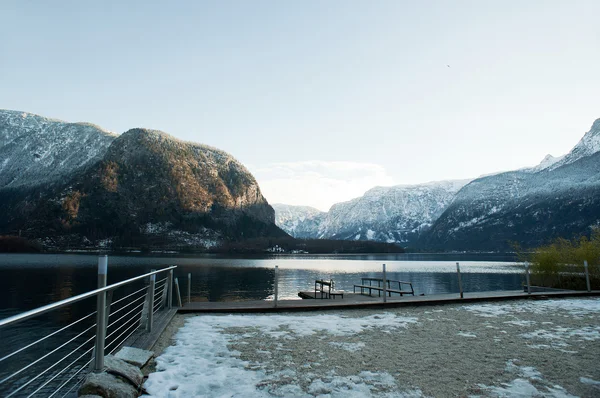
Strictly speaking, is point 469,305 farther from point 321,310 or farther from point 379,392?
point 379,392

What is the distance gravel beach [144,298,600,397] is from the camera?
5.37 metres

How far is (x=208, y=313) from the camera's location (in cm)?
1216

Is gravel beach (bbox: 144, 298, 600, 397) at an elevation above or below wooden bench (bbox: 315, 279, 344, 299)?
above

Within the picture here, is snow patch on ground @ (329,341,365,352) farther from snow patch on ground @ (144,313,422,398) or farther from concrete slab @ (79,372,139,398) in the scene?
concrete slab @ (79,372,139,398)

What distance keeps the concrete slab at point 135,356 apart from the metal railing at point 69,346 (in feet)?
0.88

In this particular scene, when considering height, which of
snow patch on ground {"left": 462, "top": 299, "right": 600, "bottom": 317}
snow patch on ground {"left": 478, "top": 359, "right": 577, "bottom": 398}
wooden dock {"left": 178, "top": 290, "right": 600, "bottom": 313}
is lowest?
snow patch on ground {"left": 462, "top": 299, "right": 600, "bottom": 317}

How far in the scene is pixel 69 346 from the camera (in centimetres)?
1706

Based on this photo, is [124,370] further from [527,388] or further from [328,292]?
[328,292]

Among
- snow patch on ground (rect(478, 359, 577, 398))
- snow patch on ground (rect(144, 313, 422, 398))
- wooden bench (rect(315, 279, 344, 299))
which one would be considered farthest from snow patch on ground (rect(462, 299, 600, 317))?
wooden bench (rect(315, 279, 344, 299))

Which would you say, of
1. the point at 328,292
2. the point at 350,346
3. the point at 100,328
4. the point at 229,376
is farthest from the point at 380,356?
the point at 328,292

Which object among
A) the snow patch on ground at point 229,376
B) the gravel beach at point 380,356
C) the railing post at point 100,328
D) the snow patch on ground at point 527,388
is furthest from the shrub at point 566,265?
the railing post at point 100,328

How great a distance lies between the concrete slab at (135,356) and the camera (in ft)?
19.4

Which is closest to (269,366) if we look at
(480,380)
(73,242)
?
(480,380)

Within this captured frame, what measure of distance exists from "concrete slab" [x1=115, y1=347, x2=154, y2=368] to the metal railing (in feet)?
0.88
